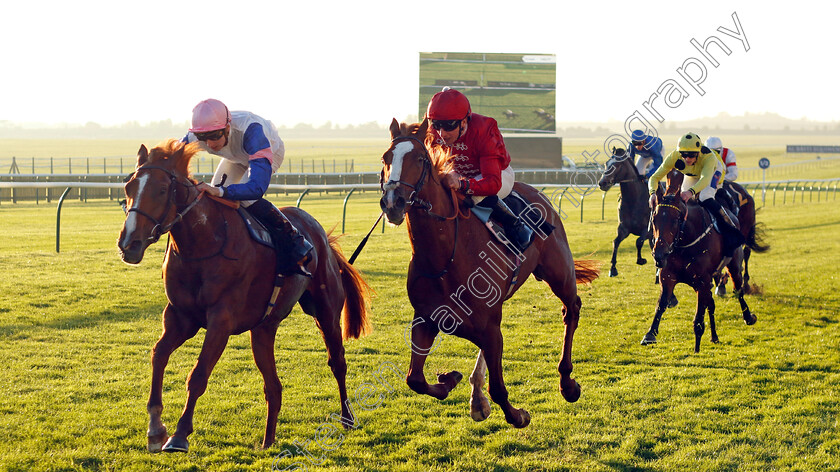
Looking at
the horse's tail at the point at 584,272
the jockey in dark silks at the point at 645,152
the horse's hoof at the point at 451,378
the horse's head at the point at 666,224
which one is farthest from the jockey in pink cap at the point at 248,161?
the jockey in dark silks at the point at 645,152

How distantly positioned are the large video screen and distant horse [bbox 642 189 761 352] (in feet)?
79.9

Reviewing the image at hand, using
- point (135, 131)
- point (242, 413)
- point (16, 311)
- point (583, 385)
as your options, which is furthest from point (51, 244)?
point (135, 131)

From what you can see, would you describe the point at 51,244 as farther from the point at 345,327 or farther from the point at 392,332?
the point at 345,327

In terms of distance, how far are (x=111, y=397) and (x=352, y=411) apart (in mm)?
1837

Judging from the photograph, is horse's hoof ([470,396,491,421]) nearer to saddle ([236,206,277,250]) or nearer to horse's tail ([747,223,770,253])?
saddle ([236,206,277,250])

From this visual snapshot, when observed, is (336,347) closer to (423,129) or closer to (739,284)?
(423,129)

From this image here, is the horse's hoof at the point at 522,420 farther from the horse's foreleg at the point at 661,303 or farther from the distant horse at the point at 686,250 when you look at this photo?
the horse's foreleg at the point at 661,303

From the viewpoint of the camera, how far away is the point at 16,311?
327 inches

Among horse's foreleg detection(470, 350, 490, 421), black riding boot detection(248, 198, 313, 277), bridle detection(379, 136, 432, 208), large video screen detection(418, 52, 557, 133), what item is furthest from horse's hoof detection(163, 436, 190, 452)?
large video screen detection(418, 52, 557, 133)

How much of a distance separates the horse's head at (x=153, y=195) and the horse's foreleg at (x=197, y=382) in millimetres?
559

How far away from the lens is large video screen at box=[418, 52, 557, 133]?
104ft

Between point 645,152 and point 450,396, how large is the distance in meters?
6.83

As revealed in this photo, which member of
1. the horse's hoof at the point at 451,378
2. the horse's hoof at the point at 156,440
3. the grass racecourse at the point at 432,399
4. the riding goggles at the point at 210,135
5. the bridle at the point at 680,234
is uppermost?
the riding goggles at the point at 210,135

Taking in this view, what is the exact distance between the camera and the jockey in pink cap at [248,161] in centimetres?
416
